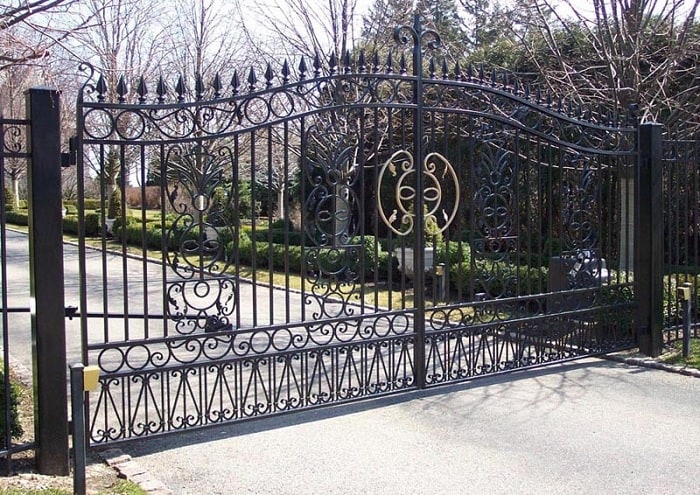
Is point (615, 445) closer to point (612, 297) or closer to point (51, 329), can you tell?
point (612, 297)

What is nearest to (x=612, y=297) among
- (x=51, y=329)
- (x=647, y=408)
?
(x=647, y=408)

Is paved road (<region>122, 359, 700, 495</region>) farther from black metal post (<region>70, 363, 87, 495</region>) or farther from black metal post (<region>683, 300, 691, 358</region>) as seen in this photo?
black metal post (<region>683, 300, 691, 358</region>)

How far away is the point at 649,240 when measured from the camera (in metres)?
8.26

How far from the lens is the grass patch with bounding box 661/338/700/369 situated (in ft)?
26.3

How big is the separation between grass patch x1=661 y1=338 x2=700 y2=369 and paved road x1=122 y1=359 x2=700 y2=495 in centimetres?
91

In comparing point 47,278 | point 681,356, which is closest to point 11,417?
point 47,278

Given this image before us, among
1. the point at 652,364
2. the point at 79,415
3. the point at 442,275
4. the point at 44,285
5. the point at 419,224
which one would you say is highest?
the point at 419,224

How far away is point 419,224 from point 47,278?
3321mm

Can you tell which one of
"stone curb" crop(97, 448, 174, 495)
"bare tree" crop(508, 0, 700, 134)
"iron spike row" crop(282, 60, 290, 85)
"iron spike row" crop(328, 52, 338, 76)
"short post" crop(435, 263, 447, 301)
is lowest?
"stone curb" crop(97, 448, 174, 495)

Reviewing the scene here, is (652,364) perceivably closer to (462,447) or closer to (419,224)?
(419,224)

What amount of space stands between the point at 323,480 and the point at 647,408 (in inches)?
130

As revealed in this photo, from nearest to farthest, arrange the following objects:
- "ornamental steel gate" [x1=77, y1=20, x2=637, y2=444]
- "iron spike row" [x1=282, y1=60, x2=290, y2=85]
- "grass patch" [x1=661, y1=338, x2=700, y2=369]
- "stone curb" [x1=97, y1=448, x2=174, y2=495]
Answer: "stone curb" [x1=97, y1=448, x2=174, y2=495], "ornamental steel gate" [x1=77, y1=20, x2=637, y2=444], "iron spike row" [x1=282, y1=60, x2=290, y2=85], "grass patch" [x1=661, y1=338, x2=700, y2=369]

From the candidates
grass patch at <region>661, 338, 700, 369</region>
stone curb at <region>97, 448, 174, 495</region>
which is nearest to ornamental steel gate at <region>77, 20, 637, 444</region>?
stone curb at <region>97, 448, 174, 495</region>

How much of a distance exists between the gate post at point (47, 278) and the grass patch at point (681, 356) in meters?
6.38
